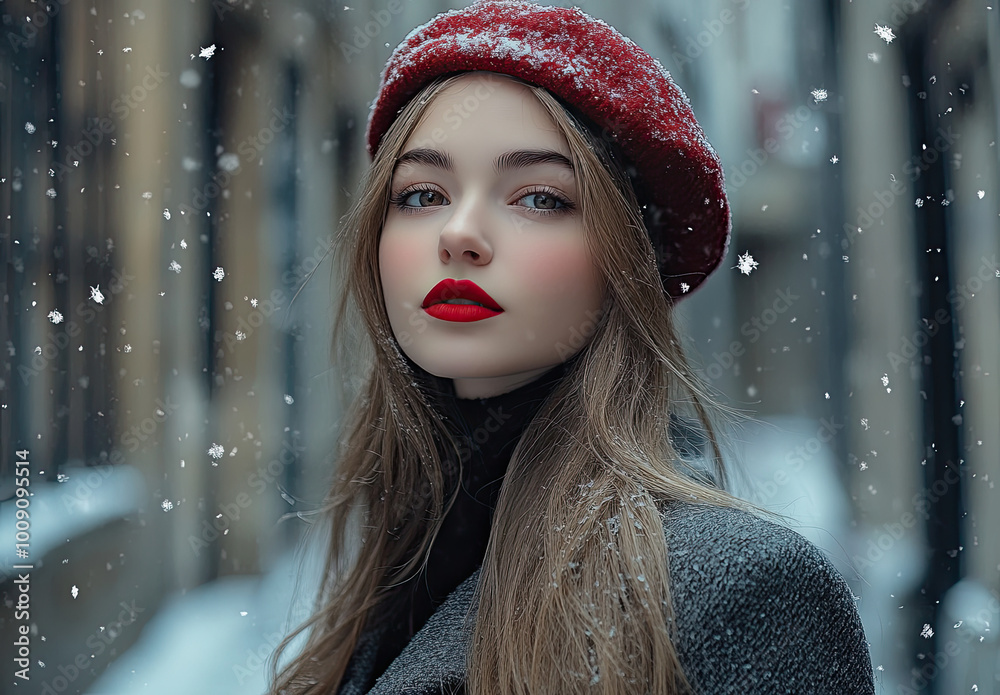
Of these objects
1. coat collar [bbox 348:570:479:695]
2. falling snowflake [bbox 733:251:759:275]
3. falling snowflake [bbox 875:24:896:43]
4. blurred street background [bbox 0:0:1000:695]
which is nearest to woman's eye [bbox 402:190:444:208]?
coat collar [bbox 348:570:479:695]

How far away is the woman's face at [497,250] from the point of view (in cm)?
90

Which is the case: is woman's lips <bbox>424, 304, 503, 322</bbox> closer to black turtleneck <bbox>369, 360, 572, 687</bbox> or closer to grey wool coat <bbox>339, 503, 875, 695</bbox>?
black turtleneck <bbox>369, 360, 572, 687</bbox>

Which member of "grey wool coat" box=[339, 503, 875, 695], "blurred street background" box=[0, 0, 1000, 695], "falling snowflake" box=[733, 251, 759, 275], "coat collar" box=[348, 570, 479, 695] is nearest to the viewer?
"grey wool coat" box=[339, 503, 875, 695]

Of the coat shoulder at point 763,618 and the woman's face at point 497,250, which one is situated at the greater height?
the woman's face at point 497,250

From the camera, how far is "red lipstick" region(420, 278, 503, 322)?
2.97 ft

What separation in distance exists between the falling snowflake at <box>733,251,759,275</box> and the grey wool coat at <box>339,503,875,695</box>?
1342mm

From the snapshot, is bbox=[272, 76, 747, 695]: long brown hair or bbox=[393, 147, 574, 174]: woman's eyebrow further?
bbox=[393, 147, 574, 174]: woman's eyebrow

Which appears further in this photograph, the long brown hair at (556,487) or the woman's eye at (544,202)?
the woman's eye at (544,202)

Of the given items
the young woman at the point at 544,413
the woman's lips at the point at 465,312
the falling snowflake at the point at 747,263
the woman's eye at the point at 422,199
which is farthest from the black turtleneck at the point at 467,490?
the falling snowflake at the point at 747,263

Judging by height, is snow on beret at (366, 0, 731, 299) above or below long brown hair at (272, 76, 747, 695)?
above

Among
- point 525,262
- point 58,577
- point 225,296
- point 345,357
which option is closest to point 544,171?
point 525,262

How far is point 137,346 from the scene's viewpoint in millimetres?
1947

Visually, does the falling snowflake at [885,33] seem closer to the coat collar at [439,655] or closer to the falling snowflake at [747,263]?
the falling snowflake at [747,263]

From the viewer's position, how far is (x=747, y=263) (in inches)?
77.7
